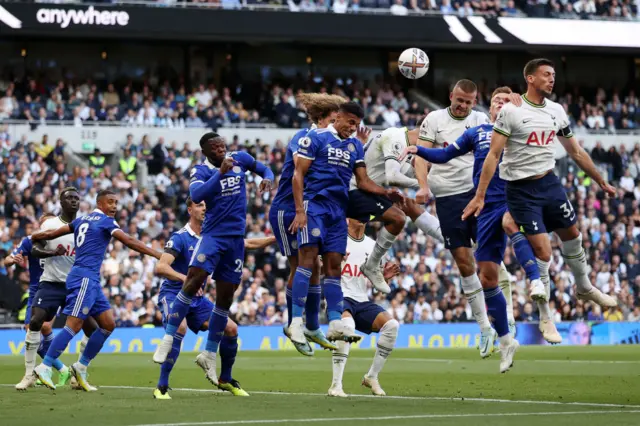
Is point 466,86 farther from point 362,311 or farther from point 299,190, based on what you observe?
point 362,311

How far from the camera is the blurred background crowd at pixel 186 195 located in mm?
28328

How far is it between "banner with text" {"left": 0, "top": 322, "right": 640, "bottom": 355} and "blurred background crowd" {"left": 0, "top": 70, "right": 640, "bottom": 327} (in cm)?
32

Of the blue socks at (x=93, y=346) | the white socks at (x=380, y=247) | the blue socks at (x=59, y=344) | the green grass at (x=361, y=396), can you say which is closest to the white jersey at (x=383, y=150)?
the white socks at (x=380, y=247)

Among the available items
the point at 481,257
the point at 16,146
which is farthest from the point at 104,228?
the point at 16,146

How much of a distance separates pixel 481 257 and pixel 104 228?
4.76 metres

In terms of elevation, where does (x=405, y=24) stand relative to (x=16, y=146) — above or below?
above

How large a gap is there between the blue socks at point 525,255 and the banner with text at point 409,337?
47.1 feet

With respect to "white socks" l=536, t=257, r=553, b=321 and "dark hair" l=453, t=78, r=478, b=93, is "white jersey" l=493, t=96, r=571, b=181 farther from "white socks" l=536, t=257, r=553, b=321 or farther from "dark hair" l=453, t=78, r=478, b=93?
"dark hair" l=453, t=78, r=478, b=93

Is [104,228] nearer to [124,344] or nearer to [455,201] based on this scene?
[455,201]

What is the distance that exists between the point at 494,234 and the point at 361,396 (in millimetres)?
2427

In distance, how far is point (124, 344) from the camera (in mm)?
27109

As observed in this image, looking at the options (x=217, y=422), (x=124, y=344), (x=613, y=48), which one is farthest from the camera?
(x=613, y=48)

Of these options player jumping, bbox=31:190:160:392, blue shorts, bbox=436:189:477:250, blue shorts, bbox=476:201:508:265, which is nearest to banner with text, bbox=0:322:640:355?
player jumping, bbox=31:190:160:392

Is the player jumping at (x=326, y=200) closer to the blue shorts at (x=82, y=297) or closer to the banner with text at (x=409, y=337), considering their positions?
the blue shorts at (x=82, y=297)
